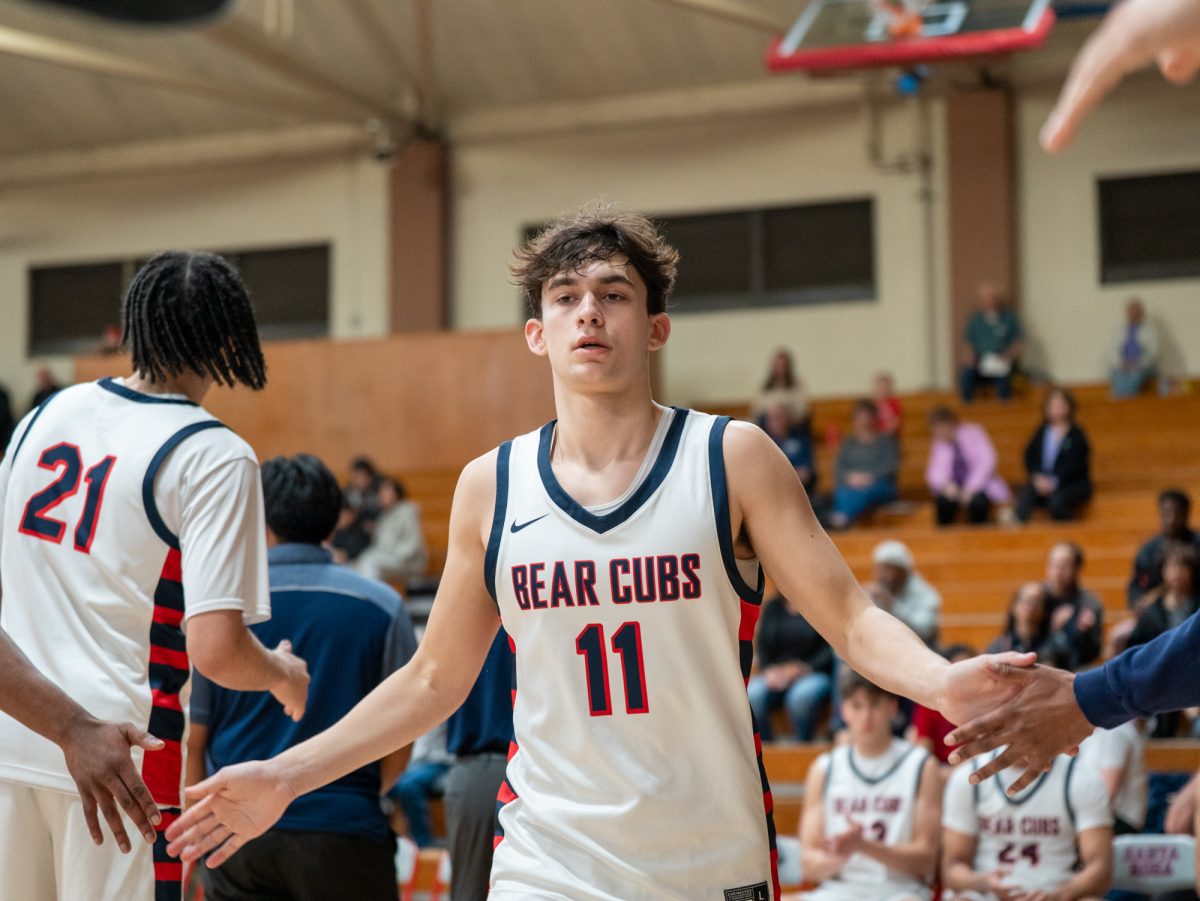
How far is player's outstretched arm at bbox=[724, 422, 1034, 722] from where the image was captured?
11.2ft

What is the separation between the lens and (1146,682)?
3600 mm

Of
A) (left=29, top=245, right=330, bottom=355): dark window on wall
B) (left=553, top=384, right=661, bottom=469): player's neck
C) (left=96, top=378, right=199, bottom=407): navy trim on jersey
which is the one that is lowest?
Answer: (left=553, top=384, right=661, bottom=469): player's neck

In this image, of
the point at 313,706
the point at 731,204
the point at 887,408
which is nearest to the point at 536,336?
the point at 313,706

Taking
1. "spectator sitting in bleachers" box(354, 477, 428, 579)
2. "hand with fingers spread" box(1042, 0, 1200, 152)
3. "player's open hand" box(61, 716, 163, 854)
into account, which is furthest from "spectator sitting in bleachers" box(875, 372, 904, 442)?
"hand with fingers spread" box(1042, 0, 1200, 152)

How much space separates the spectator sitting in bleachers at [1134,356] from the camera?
18.2 metres

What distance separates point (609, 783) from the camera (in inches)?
136

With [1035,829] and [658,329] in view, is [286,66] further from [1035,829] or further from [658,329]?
[658,329]

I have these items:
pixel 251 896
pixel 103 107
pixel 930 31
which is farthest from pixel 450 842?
pixel 103 107

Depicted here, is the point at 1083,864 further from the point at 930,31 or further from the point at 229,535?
the point at 930,31

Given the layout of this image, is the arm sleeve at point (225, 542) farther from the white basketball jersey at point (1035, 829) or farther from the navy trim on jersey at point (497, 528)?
the white basketball jersey at point (1035, 829)

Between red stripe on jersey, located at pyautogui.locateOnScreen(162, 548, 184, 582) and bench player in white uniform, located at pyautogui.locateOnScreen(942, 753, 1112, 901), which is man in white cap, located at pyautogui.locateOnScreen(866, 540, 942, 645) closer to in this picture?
bench player in white uniform, located at pyautogui.locateOnScreen(942, 753, 1112, 901)

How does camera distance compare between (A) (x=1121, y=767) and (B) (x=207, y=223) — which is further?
(B) (x=207, y=223)

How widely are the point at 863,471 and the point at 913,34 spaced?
4642mm

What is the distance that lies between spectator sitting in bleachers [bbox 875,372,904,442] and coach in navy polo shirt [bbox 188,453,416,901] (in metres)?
12.5
